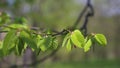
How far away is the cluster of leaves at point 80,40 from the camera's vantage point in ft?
5.35

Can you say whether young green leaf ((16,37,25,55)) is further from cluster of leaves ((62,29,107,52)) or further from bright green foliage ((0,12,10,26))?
bright green foliage ((0,12,10,26))

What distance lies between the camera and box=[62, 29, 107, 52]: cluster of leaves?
163 cm

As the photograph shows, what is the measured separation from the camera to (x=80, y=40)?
1.64 metres

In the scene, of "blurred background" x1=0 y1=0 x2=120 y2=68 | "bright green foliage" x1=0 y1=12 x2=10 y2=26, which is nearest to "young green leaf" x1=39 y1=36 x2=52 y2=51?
"bright green foliage" x1=0 y1=12 x2=10 y2=26

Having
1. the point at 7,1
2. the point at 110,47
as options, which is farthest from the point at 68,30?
the point at 110,47

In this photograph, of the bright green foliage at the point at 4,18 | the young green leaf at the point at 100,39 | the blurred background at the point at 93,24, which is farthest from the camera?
the blurred background at the point at 93,24

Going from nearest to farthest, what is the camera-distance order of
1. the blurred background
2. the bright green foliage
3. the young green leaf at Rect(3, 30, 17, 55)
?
the young green leaf at Rect(3, 30, 17, 55) < the bright green foliage < the blurred background

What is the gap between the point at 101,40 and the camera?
171cm

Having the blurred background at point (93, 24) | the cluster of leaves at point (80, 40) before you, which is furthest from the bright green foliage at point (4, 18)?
the blurred background at point (93, 24)

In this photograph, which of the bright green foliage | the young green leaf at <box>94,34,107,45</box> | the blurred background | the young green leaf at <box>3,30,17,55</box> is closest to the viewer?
the young green leaf at <box>3,30,17,55</box>

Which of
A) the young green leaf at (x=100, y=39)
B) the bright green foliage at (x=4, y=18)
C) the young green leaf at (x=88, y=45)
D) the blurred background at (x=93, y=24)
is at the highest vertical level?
the blurred background at (x=93, y=24)

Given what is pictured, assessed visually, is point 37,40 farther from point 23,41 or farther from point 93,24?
point 93,24

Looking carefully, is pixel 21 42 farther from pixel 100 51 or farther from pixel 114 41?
pixel 100 51

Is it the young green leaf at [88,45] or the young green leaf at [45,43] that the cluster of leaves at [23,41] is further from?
the young green leaf at [88,45]
